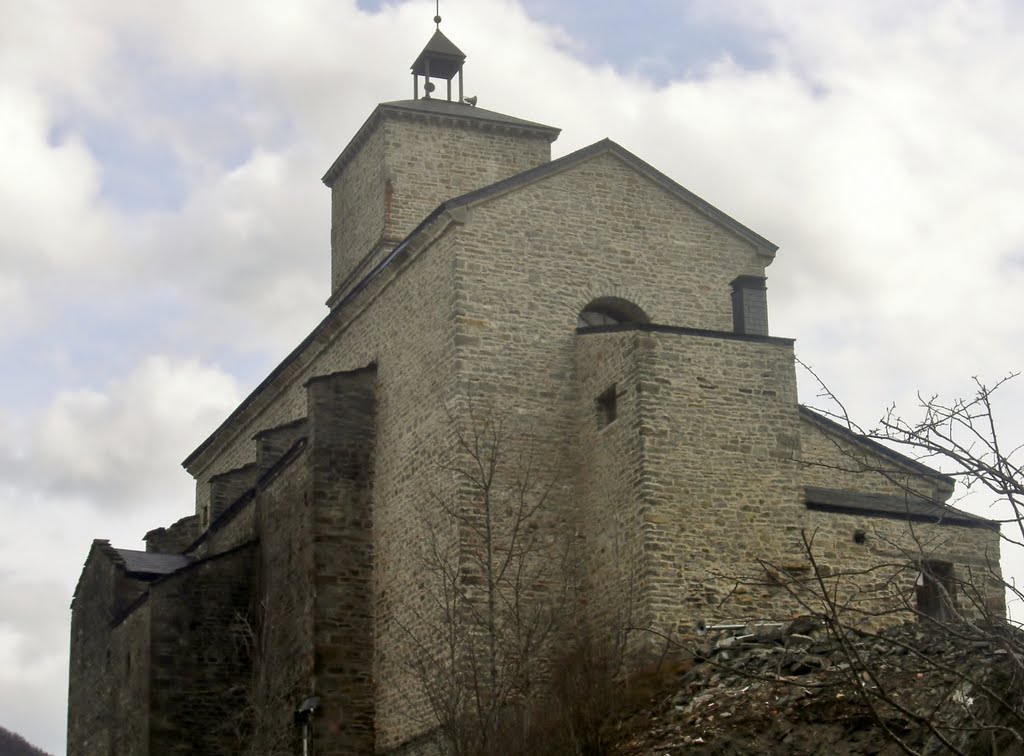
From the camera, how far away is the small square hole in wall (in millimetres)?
23109

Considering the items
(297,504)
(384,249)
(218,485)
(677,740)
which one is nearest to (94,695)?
(218,485)

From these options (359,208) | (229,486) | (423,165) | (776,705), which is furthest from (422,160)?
(776,705)

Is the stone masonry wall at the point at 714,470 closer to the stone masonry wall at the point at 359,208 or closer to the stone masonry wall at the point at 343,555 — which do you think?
the stone masonry wall at the point at 343,555

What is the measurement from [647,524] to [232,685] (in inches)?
388

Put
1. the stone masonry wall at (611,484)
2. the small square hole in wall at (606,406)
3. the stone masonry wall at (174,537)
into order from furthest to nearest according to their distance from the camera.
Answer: the stone masonry wall at (174,537) < the small square hole in wall at (606,406) < the stone masonry wall at (611,484)

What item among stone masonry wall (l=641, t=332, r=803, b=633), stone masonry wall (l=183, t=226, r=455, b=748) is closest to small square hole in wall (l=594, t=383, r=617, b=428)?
stone masonry wall (l=641, t=332, r=803, b=633)

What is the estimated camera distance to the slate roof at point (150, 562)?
3216 cm

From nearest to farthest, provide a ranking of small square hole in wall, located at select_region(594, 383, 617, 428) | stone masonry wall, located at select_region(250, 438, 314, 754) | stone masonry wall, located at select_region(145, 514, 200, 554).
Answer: small square hole in wall, located at select_region(594, 383, 617, 428)
stone masonry wall, located at select_region(250, 438, 314, 754)
stone masonry wall, located at select_region(145, 514, 200, 554)

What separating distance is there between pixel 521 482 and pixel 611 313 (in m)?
3.54

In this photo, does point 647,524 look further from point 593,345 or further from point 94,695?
point 94,695

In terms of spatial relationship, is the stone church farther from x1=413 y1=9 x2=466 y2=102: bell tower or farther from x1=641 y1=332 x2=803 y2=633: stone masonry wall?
x1=413 y1=9 x2=466 y2=102: bell tower

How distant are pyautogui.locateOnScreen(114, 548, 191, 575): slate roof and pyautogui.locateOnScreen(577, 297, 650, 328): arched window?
36.2 ft

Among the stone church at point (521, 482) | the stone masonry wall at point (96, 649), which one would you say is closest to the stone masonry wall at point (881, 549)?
the stone church at point (521, 482)

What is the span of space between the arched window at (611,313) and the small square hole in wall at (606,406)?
1905 millimetres
